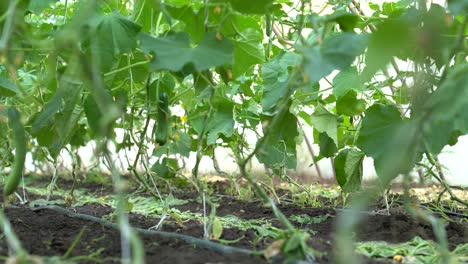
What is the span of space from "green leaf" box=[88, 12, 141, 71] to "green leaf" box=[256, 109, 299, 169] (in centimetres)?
54

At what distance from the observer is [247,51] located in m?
1.64

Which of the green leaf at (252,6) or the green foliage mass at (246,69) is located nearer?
the green foliage mass at (246,69)

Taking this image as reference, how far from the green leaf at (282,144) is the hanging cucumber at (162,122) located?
358 millimetres

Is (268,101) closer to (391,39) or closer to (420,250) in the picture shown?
(420,250)

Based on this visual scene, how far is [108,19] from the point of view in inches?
61.1

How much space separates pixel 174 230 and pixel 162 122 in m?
0.34

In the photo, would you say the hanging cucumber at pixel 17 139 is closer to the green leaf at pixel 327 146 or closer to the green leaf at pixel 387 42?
the green leaf at pixel 387 42

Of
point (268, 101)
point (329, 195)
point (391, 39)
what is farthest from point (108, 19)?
point (329, 195)

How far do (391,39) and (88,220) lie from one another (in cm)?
127

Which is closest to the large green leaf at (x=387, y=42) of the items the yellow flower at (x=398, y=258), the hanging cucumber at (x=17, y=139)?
the yellow flower at (x=398, y=258)

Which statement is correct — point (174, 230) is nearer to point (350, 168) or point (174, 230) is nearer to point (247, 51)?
point (247, 51)

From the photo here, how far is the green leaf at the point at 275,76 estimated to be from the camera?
177 centimetres

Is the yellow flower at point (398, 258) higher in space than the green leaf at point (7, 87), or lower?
lower

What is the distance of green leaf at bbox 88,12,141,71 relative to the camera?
1525mm
